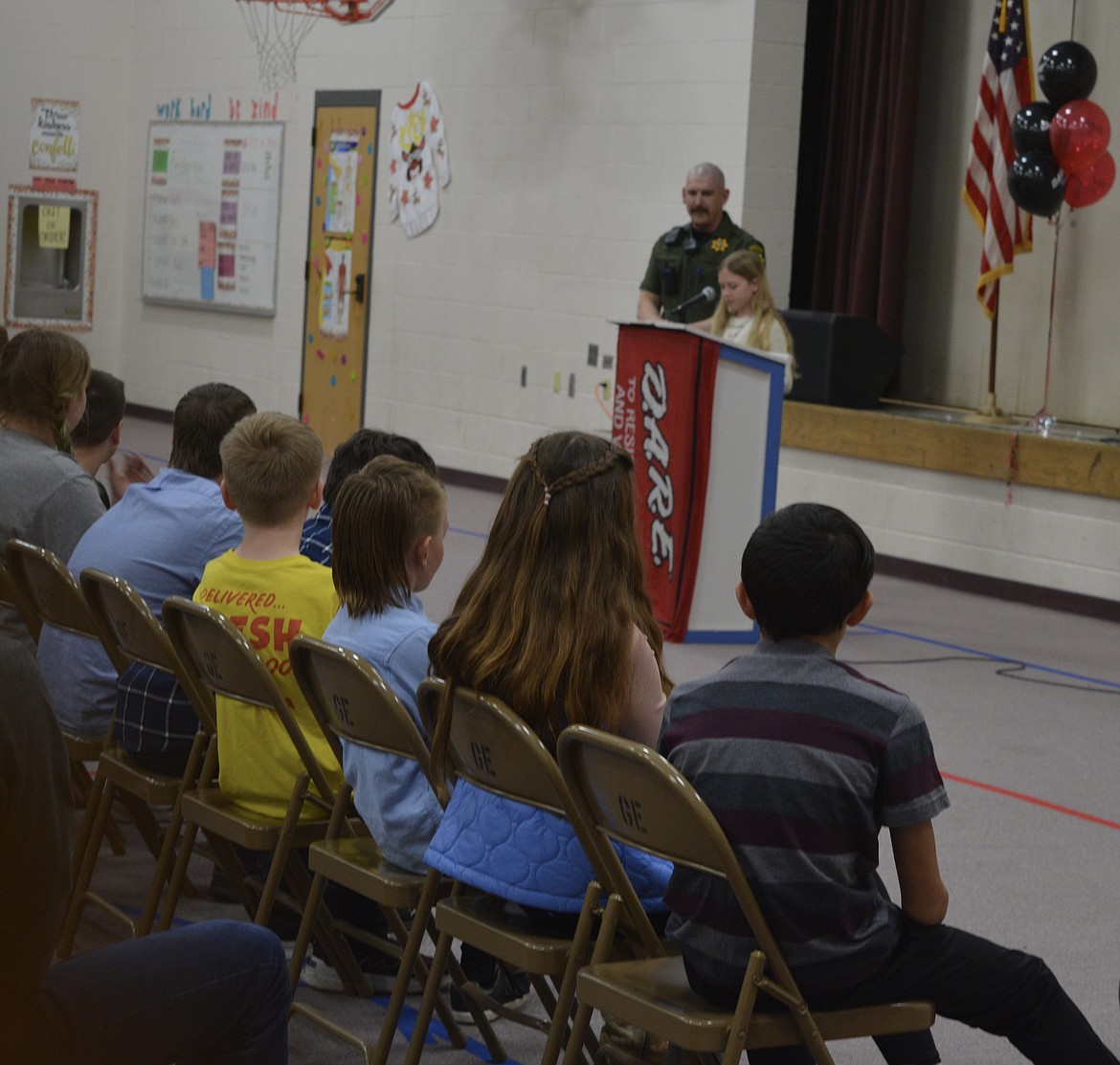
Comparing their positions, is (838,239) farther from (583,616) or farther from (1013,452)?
(583,616)

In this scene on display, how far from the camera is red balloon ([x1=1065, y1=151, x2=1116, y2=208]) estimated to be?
6812 millimetres

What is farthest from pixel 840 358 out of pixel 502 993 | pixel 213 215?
pixel 213 215

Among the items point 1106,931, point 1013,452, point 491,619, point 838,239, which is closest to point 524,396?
point 838,239

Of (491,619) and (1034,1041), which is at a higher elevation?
(491,619)

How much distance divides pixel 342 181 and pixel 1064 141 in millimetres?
4781

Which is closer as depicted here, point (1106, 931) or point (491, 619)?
point (491, 619)

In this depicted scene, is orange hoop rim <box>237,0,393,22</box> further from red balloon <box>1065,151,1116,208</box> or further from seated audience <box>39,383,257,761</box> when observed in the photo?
seated audience <box>39,383,257,761</box>

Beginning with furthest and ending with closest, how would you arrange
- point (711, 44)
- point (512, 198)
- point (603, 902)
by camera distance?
point (512, 198) → point (711, 44) → point (603, 902)

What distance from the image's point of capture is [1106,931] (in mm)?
3270

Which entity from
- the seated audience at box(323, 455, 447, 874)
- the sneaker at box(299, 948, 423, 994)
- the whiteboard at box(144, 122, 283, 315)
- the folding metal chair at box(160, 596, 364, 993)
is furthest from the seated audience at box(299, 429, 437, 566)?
the whiteboard at box(144, 122, 283, 315)

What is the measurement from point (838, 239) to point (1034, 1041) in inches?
255

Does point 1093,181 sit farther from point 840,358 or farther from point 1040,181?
point 840,358

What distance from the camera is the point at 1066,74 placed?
267 inches

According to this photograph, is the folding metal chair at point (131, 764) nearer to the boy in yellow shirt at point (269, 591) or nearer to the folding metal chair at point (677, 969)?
the boy in yellow shirt at point (269, 591)
